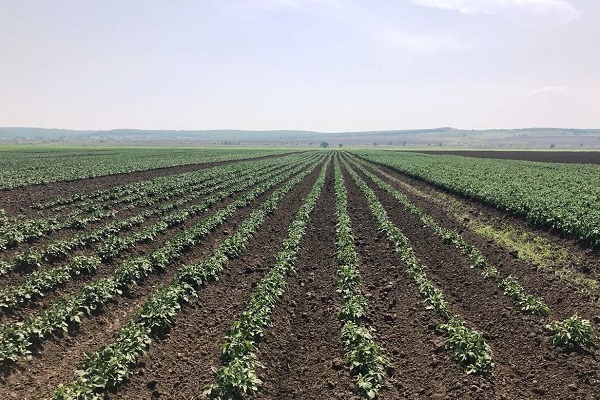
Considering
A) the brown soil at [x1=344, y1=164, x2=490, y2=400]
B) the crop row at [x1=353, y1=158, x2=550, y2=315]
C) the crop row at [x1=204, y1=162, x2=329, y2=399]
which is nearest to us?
the crop row at [x1=204, y1=162, x2=329, y2=399]

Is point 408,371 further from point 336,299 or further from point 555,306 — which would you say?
point 555,306

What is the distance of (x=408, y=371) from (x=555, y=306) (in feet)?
17.4

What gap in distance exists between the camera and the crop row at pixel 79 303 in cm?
851

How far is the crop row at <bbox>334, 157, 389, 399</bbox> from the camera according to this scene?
7879 mm

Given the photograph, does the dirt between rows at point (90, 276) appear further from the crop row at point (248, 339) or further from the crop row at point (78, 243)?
the crop row at point (248, 339)

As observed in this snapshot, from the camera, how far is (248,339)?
932cm

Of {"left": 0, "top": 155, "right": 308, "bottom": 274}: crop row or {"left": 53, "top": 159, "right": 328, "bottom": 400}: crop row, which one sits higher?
{"left": 0, "top": 155, "right": 308, "bottom": 274}: crop row

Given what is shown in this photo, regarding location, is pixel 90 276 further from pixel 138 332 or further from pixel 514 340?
pixel 514 340

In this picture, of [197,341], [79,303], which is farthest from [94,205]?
[197,341]

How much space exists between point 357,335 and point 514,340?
11.6ft

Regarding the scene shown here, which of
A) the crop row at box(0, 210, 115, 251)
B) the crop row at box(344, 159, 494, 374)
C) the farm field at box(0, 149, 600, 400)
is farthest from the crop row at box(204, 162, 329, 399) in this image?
the crop row at box(0, 210, 115, 251)

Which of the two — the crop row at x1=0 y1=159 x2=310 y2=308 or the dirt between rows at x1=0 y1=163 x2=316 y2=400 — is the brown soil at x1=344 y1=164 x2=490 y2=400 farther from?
the crop row at x1=0 y1=159 x2=310 y2=308

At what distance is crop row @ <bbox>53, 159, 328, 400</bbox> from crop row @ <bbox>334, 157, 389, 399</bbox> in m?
4.17

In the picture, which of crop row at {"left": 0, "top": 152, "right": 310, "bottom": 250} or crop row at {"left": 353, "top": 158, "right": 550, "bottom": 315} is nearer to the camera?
crop row at {"left": 353, "top": 158, "right": 550, "bottom": 315}
